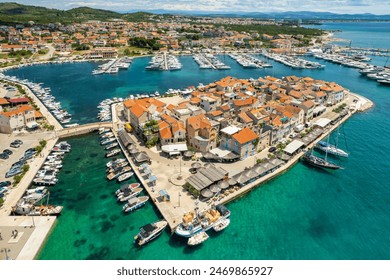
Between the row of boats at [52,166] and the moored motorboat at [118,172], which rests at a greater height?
the row of boats at [52,166]

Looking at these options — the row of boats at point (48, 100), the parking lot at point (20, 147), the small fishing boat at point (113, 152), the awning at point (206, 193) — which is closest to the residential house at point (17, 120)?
the parking lot at point (20, 147)

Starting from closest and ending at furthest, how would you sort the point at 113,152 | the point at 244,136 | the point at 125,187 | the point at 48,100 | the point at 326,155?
the point at 125,187, the point at 244,136, the point at 326,155, the point at 113,152, the point at 48,100

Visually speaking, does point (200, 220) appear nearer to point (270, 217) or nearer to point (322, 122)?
point (270, 217)

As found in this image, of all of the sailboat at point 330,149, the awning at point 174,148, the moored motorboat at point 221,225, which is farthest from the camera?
the sailboat at point 330,149

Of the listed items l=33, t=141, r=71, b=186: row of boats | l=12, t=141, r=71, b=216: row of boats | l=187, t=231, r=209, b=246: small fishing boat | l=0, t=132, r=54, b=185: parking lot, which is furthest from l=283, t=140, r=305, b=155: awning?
l=0, t=132, r=54, b=185: parking lot

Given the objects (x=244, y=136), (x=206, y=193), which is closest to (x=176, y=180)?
(x=206, y=193)

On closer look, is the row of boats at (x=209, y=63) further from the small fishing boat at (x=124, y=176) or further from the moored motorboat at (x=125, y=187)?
the moored motorboat at (x=125, y=187)
